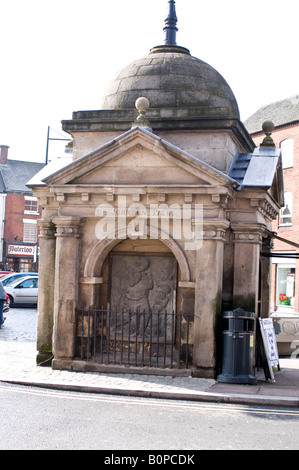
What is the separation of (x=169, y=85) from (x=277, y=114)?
25.8m

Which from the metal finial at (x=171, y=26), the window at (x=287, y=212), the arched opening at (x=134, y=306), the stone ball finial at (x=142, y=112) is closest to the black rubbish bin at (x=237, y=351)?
the arched opening at (x=134, y=306)

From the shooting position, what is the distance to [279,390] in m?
9.32

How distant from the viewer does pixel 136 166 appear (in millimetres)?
10469

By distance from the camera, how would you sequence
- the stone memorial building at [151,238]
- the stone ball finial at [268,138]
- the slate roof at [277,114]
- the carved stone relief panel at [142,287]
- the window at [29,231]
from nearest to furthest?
A: 1. the stone memorial building at [151,238]
2. the carved stone relief panel at [142,287]
3. the stone ball finial at [268,138]
4. the slate roof at [277,114]
5. the window at [29,231]

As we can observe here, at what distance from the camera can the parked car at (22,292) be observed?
25.9 m

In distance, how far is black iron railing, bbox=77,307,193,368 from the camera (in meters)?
10.2

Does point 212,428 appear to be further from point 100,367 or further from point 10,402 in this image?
point 100,367

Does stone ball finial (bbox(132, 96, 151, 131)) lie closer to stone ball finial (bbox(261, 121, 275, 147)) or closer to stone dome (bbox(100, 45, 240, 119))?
stone dome (bbox(100, 45, 240, 119))

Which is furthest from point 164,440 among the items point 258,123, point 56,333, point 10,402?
point 258,123

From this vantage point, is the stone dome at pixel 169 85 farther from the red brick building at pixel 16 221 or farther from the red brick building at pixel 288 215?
the red brick building at pixel 16 221

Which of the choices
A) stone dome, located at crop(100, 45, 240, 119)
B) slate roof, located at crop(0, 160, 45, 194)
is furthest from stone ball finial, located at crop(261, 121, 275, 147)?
slate roof, located at crop(0, 160, 45, 194)

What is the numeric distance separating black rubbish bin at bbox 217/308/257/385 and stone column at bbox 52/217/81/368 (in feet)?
9.02

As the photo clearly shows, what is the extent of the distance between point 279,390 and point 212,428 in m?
2.62

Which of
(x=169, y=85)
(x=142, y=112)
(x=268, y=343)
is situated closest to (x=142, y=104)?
(x=142, y=112)
